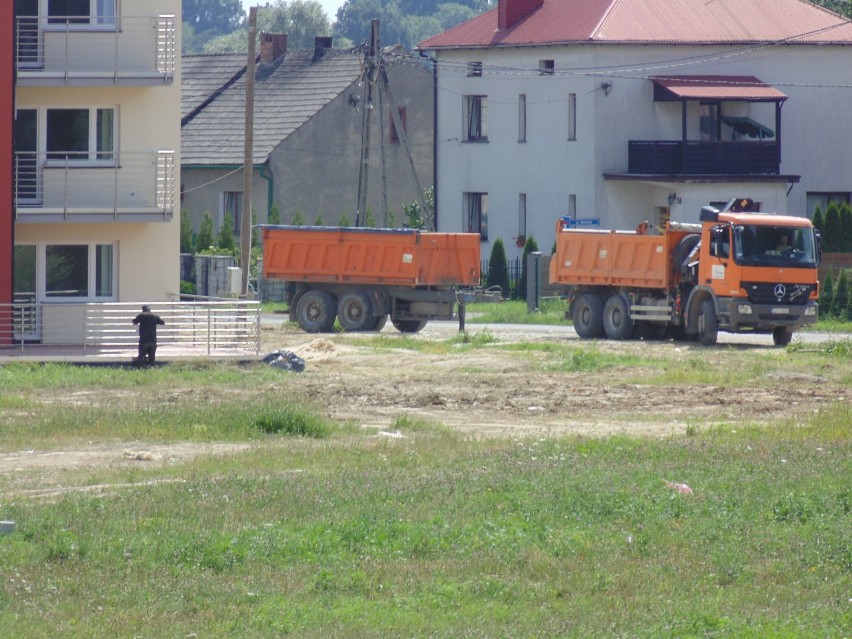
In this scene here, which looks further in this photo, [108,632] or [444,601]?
[444,601]

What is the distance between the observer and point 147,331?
87.8 feet

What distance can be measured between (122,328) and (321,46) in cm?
3691

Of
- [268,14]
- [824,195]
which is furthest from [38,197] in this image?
[268,14]

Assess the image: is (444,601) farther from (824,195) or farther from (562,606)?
(824,195)

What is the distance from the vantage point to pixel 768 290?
32438 mm

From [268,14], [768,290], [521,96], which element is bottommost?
[768,290]

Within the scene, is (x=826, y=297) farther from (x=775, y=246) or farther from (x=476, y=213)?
(x=476, y=213)

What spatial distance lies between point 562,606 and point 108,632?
9.85 ft

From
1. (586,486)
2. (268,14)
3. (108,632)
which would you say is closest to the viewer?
(108,632)

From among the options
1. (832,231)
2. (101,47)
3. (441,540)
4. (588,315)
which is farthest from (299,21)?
(441,540)

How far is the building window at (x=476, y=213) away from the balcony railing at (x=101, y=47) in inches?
993

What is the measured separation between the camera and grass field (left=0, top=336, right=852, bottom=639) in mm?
9852

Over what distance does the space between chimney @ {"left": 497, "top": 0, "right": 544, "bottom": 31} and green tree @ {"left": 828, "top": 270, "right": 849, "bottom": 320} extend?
707 inches

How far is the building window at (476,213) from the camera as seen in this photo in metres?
55.5
